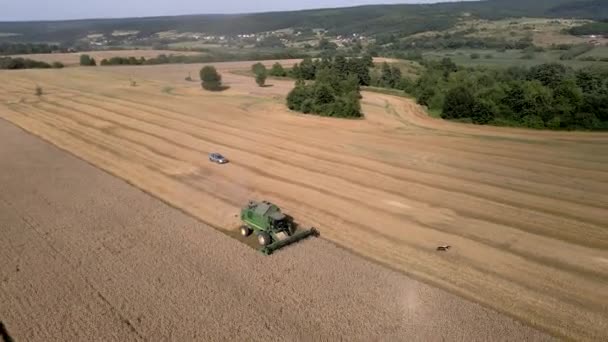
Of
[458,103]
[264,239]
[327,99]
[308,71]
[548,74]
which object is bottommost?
[548,74]

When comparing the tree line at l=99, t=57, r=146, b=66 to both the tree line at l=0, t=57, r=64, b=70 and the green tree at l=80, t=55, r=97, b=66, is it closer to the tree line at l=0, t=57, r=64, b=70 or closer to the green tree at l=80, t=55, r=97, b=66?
the green tree at l=80, t=55, r=97, b=66

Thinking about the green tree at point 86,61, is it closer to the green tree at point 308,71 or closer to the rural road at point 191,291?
the green tree at point 308,71

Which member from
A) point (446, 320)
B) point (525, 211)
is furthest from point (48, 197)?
point (525, 211)

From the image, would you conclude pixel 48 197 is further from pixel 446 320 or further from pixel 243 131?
pixel 446 320

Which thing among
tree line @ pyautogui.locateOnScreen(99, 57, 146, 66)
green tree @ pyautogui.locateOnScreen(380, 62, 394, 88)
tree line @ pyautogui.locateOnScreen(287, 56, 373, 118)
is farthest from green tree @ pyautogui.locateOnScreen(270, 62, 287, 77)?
tree line @ pyautogui.locateOnScreen(99, 57, 146, 66)

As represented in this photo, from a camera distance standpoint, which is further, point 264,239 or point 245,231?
point 245,231

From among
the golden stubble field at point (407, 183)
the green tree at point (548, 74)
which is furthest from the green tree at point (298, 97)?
the green tree at point (548, 74)

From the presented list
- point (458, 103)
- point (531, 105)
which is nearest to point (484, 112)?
point (458, 103)

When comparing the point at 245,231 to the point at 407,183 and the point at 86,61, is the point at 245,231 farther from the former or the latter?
the point at 86,61
